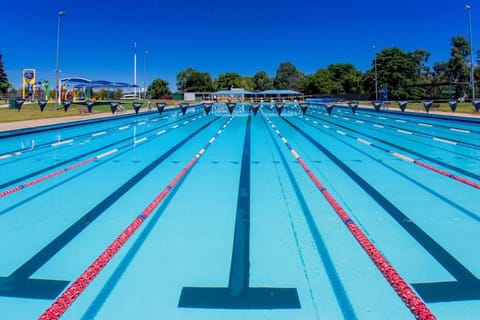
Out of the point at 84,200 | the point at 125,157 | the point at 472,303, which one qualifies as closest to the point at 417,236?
the point at 472,303

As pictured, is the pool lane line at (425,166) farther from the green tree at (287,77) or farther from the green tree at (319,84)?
the green tree at (287,77)

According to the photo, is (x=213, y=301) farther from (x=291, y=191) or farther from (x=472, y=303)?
(x=291, y=191)

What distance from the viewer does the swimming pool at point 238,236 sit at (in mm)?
1866

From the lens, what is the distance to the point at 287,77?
84812 millimetres

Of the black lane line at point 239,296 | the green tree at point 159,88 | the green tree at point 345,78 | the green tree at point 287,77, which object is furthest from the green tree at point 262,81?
the black lane line at point 239,296

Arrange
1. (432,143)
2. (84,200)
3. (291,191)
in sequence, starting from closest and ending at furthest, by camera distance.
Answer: (84,200), (291,191), (432,143)

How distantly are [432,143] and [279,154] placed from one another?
13.0ft

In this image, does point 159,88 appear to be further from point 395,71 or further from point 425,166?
point 425,166

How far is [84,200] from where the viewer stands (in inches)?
148

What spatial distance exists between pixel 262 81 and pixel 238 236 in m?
75.4

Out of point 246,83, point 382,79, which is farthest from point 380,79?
point 246,83

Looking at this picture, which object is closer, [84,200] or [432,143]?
[84,200]

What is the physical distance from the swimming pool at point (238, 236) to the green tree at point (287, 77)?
Result: 7694cm

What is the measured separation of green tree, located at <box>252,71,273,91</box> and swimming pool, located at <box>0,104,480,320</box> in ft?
235
